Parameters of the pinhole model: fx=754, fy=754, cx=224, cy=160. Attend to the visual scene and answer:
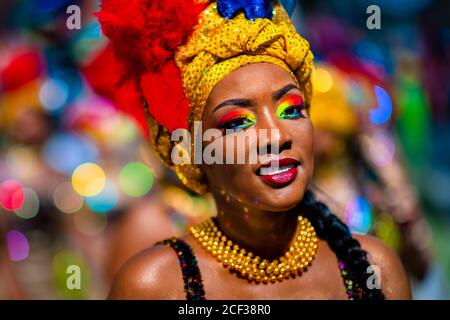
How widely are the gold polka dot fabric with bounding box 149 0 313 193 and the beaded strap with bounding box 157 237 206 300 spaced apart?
17.3 inches

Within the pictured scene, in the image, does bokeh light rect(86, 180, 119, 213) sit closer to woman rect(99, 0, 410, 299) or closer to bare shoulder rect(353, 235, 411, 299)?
woman rect(99, 0, 410, 299)

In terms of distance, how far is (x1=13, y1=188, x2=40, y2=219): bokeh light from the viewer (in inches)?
214

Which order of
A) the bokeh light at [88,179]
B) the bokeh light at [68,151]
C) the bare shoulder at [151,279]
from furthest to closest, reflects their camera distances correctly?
the bokeh light at [68,151]
the bokeh light at [88,179]
the bare shoulder at [151,279]

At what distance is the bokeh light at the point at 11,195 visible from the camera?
5.51 m

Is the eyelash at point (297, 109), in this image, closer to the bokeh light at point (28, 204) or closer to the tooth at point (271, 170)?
the tooth at point (271, 170)

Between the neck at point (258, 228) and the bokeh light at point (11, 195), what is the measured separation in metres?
3.19

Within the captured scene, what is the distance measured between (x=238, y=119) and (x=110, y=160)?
12.8 ft

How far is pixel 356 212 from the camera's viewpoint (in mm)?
4504

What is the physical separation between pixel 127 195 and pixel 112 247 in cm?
80

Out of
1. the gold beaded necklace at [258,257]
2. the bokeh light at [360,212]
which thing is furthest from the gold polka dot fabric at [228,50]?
the bokeh light at [360,212]

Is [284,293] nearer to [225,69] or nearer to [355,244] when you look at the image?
[355,244]

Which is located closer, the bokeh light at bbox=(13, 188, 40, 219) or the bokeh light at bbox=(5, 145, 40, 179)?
the bokeh light at bbox=(13, 188, 40, 219)

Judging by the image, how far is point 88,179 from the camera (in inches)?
242

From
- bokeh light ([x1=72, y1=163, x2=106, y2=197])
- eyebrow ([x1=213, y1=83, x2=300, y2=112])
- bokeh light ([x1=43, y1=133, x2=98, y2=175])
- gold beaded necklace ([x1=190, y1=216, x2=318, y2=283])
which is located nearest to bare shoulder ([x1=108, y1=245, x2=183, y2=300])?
gold beaded necklace ([x1=190, y1=216, x2=318, y2=283])
